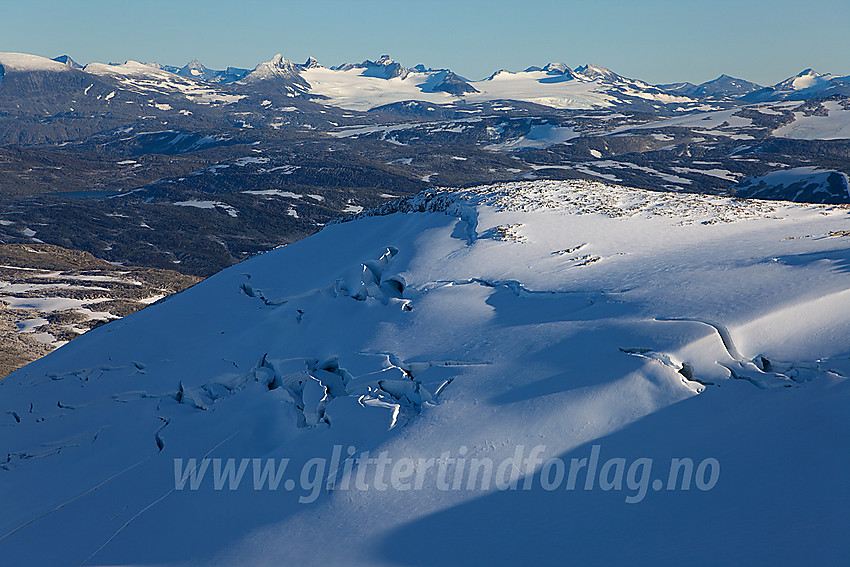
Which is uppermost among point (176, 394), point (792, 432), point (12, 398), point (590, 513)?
point (792, 432)

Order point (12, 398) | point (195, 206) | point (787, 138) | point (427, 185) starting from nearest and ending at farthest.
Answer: point (12, 398) → point (195, 206) → point (427, 185) → point (787, 138)

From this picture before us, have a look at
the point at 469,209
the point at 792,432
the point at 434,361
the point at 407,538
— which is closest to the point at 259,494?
the point at 407,538

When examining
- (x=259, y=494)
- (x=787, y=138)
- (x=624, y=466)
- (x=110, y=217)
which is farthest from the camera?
(x=787, y=138)

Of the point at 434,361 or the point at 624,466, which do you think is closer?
the point at 624,466

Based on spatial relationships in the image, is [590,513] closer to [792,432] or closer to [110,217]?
[792,432]

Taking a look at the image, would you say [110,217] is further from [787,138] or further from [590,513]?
[787,138]

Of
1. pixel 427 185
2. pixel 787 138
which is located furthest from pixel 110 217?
pixel 787 138

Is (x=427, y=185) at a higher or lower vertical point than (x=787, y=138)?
lower
